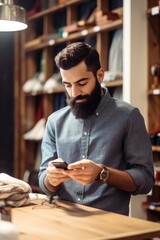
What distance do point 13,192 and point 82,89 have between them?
58 centimetres

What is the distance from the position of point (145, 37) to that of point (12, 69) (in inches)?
84.9

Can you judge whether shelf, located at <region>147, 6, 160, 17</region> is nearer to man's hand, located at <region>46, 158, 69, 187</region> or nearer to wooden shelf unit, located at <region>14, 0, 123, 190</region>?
wooden shelf unit, located at <region>14, 0, 123, 190</region>

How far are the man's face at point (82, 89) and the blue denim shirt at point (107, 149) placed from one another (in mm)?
36

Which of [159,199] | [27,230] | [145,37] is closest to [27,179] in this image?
[159,199]

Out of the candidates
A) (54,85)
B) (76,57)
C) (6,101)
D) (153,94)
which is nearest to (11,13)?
(76,57)

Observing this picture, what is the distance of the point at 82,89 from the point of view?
207 centimetres

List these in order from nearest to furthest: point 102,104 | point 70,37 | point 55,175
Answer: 1. point 55,175
2. point 102,104
3. point 70,37

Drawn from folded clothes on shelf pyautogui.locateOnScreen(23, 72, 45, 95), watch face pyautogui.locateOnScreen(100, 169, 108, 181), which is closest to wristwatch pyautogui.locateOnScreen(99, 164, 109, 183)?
watch face pyautogui.locateOnScreen(100, 169, 108, 181)

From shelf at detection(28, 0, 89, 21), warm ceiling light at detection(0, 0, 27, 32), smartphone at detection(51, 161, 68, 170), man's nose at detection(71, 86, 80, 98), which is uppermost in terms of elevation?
shelf at detection(28, 0, 89, 21)

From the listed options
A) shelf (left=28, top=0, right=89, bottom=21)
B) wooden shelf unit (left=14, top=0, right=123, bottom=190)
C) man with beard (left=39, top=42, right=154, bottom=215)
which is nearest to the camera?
man with beard (left=39, top=42, right=154, bottom=215)

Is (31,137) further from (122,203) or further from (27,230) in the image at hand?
(27,230)

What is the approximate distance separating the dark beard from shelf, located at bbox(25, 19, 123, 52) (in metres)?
1.72

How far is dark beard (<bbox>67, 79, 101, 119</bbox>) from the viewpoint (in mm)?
2059

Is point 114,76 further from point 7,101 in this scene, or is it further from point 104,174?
point 104,174
